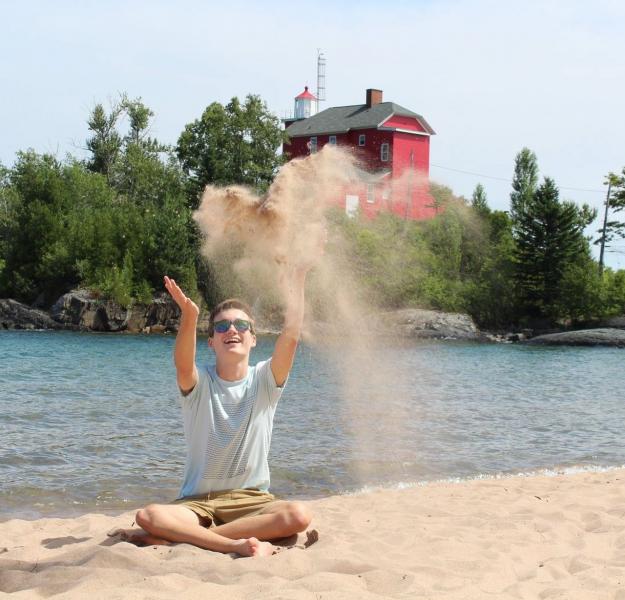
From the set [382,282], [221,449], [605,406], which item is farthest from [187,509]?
[382,282]

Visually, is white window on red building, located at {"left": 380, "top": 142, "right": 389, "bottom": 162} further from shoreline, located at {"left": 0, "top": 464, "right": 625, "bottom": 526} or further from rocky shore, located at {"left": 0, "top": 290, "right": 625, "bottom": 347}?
shoreline, located at {"left": 0, "top": 464, "right": 625, "bottom": 526}

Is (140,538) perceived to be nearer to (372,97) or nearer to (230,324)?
(230,324)

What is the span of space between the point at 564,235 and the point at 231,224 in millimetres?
47080

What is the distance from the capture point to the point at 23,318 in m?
51.0

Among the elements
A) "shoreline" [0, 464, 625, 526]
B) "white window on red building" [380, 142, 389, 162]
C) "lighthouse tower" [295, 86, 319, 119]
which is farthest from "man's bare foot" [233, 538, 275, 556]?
"lighthouse tower" [295, 86, 319, 119]

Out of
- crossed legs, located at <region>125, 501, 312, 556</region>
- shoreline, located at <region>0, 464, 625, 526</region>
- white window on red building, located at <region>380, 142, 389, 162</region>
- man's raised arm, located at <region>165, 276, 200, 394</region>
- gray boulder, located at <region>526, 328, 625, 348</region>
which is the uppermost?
white window on red building, located at <region>380, 142, 389, 162</region>

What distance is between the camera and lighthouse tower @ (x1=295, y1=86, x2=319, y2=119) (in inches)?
3027

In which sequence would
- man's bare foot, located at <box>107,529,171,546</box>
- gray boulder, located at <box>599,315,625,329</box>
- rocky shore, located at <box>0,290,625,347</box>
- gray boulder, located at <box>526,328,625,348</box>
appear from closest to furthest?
1. man's bare foot, located at <box>107,529,171,546</box>
2. gray boulder, located at <box>526,328,625,348</box>
3. rocky shore, located at <box>0,290,625,347</box>
4. gray boulder, located at <box>599,315,625,329</box>

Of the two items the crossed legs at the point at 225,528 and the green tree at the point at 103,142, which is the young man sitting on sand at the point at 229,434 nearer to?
the crossed legs at the point at 225,528

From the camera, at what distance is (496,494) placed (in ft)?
30.0

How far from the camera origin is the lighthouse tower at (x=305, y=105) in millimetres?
76875

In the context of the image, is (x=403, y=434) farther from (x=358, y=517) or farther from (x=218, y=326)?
(x=218, y=326)

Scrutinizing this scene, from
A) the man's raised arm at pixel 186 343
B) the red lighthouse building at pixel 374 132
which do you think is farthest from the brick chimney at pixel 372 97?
the man's raised arm at pixel 186 343

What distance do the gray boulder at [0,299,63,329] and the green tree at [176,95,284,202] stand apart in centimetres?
1475
